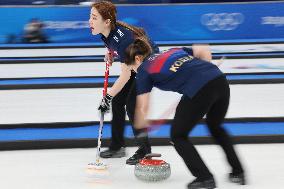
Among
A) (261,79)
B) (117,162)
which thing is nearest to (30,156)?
(117,162)

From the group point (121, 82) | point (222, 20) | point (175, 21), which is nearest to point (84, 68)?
point (175, 21)

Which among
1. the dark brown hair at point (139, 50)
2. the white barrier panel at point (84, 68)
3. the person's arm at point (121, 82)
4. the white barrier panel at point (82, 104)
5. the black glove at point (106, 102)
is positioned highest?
the dark brown hair at point (139, 50)

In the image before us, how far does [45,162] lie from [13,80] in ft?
14.5

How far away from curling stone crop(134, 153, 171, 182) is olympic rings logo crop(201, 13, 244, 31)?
9.51 meters

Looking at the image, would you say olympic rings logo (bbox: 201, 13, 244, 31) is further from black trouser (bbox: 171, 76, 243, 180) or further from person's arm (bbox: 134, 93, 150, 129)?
person's arm (bbox: 134, 93, 150, 129)

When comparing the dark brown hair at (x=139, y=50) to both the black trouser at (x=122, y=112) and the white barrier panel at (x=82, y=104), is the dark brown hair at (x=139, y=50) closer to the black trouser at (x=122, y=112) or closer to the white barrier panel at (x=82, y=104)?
the black trouser at (x=122, y=112)

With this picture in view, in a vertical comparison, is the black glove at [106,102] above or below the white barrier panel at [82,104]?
above

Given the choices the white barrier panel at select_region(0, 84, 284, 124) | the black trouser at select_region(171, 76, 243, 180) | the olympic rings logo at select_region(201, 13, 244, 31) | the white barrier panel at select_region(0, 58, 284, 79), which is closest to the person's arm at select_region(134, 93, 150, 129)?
the black trouser at select_region(171, 76, 243, 180)

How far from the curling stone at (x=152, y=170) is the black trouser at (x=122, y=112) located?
1.56 ft

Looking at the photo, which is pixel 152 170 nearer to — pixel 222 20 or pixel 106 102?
pixel 106 102

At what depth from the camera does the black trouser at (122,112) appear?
14.8ft

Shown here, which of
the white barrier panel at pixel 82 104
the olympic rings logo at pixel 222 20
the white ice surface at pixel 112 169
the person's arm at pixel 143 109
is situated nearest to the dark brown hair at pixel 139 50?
the person's arm at pixel 143 109

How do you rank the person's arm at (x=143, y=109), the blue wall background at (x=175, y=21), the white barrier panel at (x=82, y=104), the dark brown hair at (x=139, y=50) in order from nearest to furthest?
the person's arm at (x=143, y=109) < the dark brown hair at (x=139, y=50) < the white barrier panel at (x=82, y=104) < the blue wall background at (x=175, y=21)

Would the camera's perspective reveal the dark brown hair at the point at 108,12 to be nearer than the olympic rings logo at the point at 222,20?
Yes
